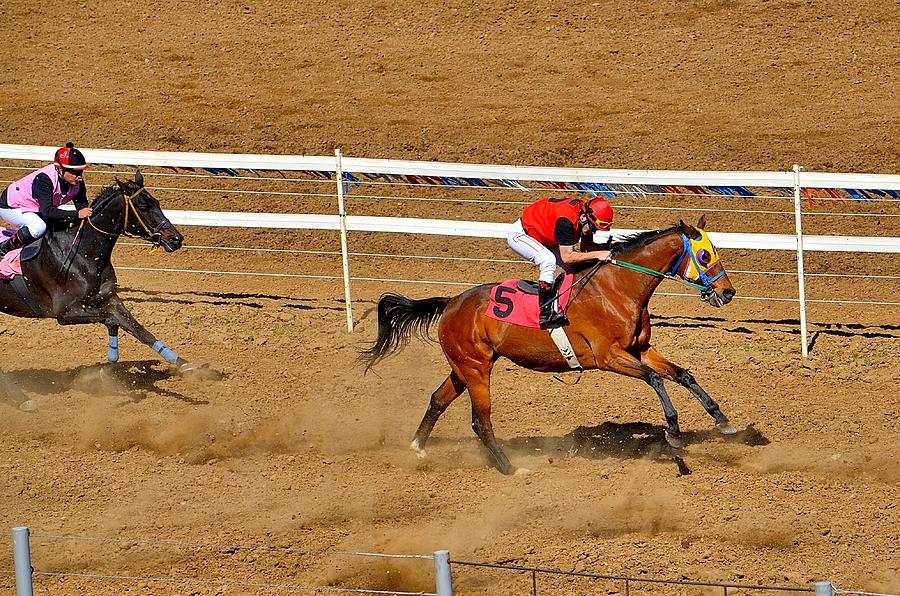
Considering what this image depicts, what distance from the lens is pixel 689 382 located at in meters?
9.72

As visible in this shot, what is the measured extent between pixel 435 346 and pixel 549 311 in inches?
154

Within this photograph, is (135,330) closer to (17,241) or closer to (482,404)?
(17,241)

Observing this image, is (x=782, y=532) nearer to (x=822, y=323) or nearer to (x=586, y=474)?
(x=586, y=474)

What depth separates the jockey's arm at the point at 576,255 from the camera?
984 cm

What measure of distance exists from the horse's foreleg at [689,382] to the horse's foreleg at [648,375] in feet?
0.39

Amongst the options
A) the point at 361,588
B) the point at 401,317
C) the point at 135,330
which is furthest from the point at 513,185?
the point at 361,588

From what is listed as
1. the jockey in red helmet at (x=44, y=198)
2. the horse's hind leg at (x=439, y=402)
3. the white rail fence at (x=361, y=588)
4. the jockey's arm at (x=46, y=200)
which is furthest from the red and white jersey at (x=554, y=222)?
the jockey's arm at (x=46, y=200)

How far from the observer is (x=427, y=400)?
1212 cm

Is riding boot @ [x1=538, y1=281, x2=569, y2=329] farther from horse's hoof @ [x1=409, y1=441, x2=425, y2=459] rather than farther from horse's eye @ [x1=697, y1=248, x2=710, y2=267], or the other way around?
horse's hoof @ [x1=409, y1=441, x2=425, y2=459]

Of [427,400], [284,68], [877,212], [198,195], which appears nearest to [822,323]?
[877,212]

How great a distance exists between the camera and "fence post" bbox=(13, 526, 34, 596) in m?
6.59

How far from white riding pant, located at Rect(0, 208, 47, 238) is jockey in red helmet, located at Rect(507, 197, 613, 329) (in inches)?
202

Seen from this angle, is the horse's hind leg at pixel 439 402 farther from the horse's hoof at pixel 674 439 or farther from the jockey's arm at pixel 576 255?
the horse's hoof at pixel 674 439

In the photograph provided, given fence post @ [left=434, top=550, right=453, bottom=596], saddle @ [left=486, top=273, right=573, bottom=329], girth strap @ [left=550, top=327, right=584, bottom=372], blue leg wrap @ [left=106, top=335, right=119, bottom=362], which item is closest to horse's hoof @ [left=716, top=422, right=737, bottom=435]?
girth strap @ [left=550, top=327, right=584, bottom=372]
